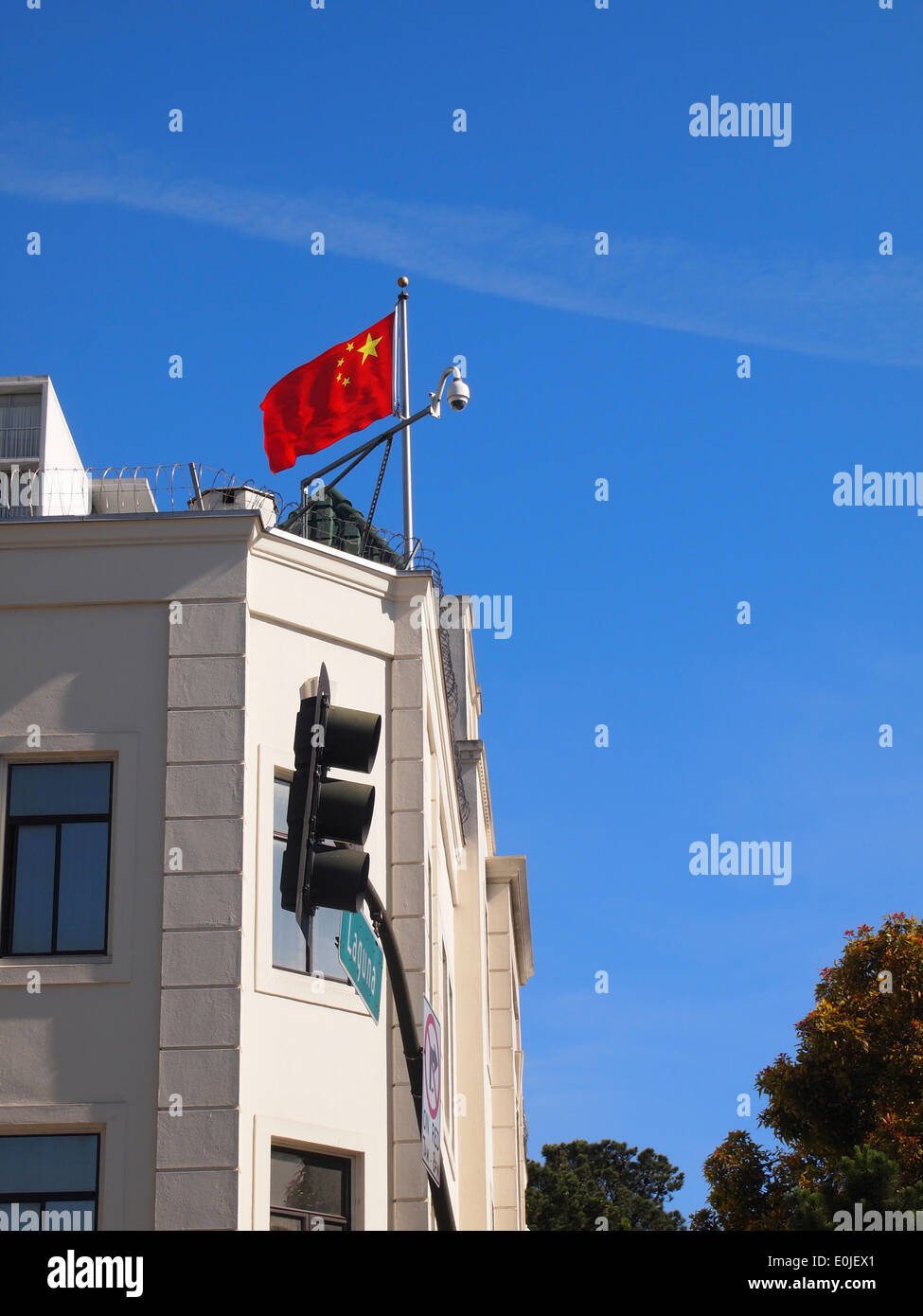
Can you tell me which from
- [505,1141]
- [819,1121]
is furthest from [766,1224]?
[505,1141]

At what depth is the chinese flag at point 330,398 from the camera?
2012 cm

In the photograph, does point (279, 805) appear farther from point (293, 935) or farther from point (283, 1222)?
point (283, 1222)

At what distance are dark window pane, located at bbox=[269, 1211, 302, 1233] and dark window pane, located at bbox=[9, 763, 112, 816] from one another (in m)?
4.02

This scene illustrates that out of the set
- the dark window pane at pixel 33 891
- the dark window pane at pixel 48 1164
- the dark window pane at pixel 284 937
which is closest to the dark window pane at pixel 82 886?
the dark window pane at pixel 33 891

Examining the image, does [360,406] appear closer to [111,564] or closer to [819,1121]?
[111,564]

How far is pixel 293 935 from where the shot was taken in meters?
15.7

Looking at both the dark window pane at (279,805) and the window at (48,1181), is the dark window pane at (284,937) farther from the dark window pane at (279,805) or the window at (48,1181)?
the window at (48,1181)

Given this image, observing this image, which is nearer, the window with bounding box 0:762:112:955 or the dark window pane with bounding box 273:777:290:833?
the window with bounding box 0:762:112:955

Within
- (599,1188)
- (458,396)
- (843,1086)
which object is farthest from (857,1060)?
(599,1188)

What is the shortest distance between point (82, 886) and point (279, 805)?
2033 mm

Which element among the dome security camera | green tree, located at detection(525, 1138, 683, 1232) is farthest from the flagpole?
green tree, located at detection(525, 1138, 683, 1232)

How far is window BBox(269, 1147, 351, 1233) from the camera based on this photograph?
14.6 meters

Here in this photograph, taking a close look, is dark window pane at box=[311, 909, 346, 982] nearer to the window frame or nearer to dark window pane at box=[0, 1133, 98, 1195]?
the window frame

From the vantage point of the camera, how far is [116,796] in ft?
51.0
